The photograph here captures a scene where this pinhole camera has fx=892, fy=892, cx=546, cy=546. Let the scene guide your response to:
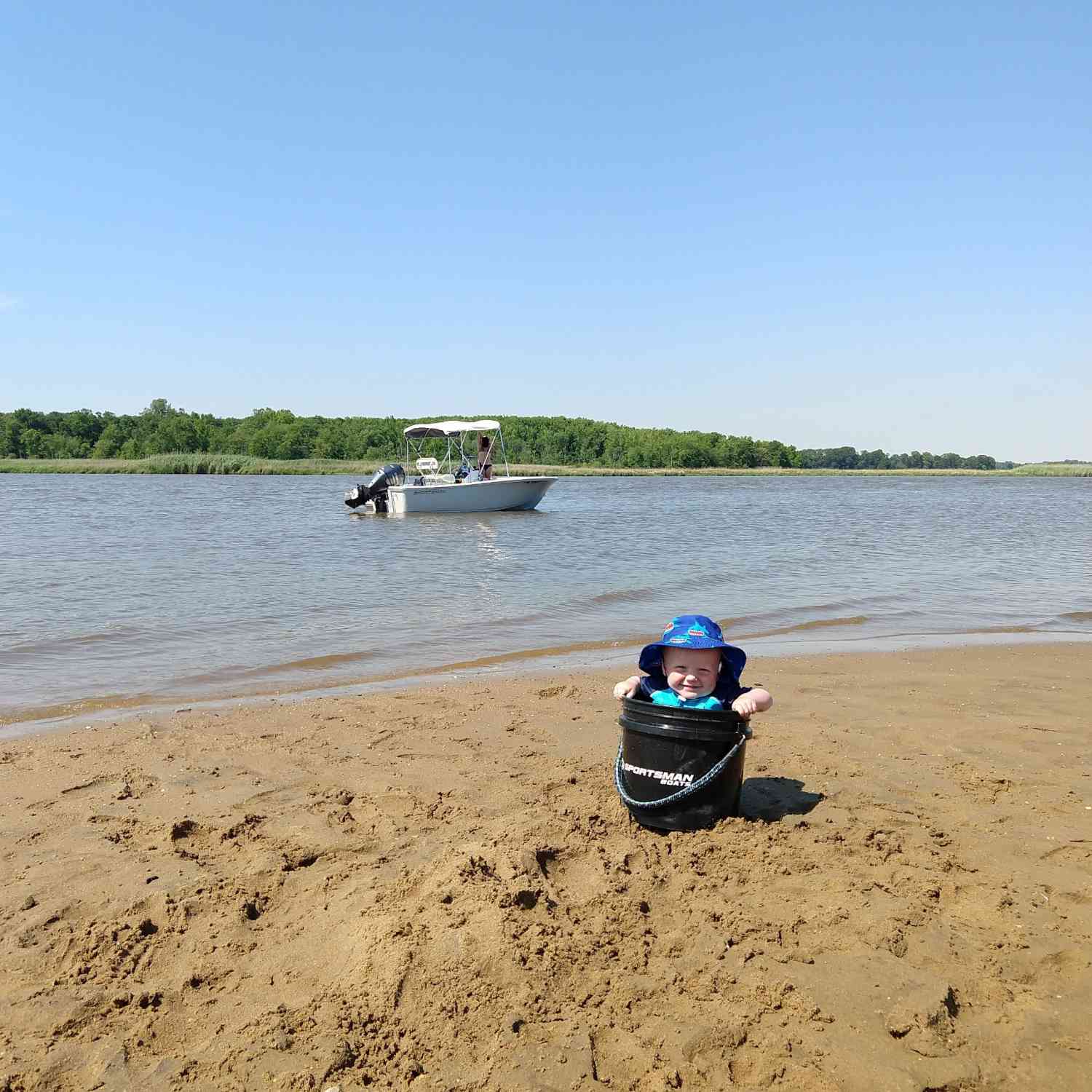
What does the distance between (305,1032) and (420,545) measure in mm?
22045

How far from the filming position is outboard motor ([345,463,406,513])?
36469 millimetres

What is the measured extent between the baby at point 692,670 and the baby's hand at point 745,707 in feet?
0.13

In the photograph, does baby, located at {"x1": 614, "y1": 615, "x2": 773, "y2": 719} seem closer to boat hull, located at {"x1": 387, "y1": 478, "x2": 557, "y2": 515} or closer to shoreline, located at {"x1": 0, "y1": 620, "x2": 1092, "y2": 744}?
shoreline, located at {"x1": 0, "y1": 620, "x2": 1092, "y2": 744}

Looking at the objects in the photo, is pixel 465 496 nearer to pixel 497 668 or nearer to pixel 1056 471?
pixel 497 668

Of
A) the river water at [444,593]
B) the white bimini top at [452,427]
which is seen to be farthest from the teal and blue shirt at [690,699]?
the white bimini top at [452,427]

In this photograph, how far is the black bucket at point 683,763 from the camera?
4.41 meters

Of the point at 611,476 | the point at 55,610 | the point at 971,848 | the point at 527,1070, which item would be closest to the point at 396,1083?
the point at 527,1070

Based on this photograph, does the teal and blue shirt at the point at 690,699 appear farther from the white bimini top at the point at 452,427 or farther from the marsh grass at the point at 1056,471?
the marsh grass at the point at 1056,471

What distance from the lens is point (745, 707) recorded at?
175 inches

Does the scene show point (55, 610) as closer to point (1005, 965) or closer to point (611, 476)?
point (1005, 965)

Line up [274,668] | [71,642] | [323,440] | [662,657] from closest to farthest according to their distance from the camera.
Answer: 1. [662,657]
2. [274,668]
3. [71,642]
4. [323,440]

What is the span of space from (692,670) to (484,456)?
32.5 meters

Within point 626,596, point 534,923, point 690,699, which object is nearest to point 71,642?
point 626,596

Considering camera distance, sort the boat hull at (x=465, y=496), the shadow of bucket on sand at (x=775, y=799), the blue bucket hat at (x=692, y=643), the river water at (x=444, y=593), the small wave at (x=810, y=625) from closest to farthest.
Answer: the blue bucket hat at (x=692, y=643) < the shadow of bucket on sand at (x=775, y=799) < the river water at (x=444, y=593) < the small wave at (x=810, y=625) < the boat hull at (x=465, y=496)
